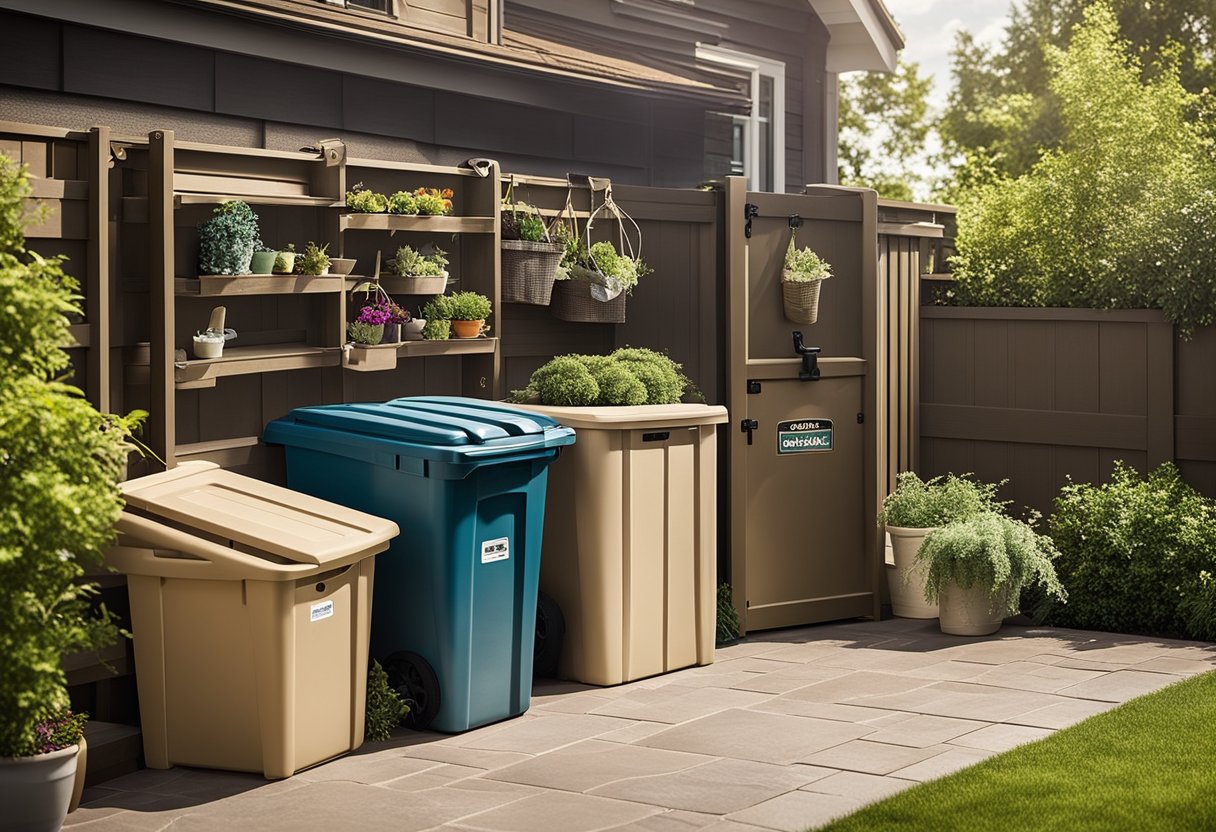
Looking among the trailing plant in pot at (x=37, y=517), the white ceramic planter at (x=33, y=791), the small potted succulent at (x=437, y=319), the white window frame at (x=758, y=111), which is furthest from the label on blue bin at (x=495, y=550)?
the white window frame at (x=758, y=111)

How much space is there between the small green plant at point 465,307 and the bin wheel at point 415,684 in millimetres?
1629

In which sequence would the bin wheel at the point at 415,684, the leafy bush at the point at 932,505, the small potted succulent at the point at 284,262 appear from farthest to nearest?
1. the leafy bush at the point at 932,505
2. the small potted succulent at the point at 284,262
3. the bin wheel at the point at 415,684

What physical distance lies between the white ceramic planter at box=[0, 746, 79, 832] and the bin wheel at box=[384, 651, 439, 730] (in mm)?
1540

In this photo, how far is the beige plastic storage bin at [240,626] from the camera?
15.5 ft

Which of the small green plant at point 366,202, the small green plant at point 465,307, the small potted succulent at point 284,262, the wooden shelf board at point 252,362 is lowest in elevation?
the wooden shelf board at point 252,362

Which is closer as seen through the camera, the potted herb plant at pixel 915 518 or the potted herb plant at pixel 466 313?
the potted herb plant at pixel 466 313

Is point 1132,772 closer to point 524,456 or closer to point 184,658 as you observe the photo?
point 524,456

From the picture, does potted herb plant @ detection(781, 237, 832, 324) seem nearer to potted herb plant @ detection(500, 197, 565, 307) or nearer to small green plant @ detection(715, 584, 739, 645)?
potted herb plant @ detection(500, 197, 565, 307)

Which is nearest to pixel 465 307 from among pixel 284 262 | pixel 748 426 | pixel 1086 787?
pixel 284 262

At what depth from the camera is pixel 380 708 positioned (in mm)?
5324

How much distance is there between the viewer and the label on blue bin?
5469mm

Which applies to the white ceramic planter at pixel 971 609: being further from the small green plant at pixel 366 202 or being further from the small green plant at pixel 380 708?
the small green plant at pixel 366 202

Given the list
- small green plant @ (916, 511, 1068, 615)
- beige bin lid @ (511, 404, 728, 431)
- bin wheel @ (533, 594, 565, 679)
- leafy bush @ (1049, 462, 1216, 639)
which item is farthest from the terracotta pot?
leafy bush @ (1049, 462, 1216, 639)

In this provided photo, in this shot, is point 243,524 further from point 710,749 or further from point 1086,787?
point 1086,787
